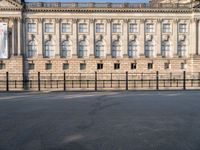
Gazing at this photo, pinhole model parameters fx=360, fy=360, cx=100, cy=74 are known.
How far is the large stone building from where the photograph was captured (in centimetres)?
5600

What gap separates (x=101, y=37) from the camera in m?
58.0

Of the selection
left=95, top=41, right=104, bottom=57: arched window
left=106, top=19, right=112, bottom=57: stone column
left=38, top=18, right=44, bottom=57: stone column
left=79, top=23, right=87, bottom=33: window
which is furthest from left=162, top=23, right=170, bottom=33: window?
left=38, top=18, right=44, bottom=57: stone column

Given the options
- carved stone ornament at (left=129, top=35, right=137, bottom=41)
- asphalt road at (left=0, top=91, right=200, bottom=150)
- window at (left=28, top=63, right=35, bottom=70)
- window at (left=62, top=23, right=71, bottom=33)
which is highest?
window at (left=62, top=23, right=71, bottom=33)

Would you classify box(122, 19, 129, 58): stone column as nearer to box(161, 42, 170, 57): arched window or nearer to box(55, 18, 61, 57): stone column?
box(161, 42, 170, 57): arched window

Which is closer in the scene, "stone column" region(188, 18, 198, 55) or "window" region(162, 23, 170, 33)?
"stone column" region(188, 18, 198, 55)

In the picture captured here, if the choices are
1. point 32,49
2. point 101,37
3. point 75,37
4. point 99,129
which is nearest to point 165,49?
point 101,37

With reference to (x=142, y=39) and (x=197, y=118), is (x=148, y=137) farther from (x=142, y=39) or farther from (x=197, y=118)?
(x=142, y=39)

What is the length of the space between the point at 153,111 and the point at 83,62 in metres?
46.4

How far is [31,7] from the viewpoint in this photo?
184 feet

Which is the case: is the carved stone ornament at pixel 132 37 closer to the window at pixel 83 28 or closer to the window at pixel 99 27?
the window at pixel 99 27

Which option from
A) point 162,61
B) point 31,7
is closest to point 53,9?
point 31,7


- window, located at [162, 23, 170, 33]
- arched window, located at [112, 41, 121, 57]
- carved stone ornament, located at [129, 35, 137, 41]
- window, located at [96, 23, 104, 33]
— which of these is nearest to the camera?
window, located at [96, 23, 104, 33]

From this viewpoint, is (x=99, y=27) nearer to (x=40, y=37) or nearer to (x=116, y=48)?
(x=116, y=48)

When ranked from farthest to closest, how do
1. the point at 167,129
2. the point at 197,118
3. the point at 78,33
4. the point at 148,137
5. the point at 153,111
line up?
the point at 78,33 → the point at 153,111 → the point at 197,118 → the point at 167,129 → the point at 148,137
